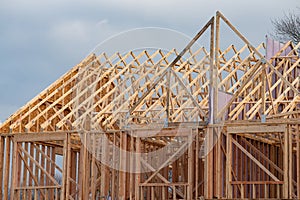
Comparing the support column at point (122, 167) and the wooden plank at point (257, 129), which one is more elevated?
the wooden plank at point (257, 129)

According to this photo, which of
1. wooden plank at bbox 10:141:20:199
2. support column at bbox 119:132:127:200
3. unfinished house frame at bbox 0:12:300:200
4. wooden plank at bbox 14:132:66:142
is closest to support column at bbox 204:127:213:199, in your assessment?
unfinished house frame at bbox 0:12:300:200

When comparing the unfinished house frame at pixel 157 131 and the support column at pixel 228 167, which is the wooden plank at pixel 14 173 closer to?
the unfinished house frame at pixel 157 131

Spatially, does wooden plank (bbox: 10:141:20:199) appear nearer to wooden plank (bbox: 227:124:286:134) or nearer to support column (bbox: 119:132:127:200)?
support column (bbox: 119:132:127:200)

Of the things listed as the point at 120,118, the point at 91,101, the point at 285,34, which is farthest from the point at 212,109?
the point at 285,34

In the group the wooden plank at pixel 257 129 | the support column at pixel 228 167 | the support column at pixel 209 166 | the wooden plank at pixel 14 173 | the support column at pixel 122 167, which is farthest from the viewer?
the wooden plank at pixel 14 173

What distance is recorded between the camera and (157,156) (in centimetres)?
2766

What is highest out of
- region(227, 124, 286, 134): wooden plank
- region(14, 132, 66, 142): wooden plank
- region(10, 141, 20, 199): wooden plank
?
region(227, 124, 286, 134): wooden plank

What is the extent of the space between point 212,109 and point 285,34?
76.2ft

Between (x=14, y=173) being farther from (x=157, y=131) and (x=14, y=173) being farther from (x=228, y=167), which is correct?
(x=228, y=167)

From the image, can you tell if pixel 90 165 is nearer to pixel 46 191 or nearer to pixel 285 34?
pixel 46 191

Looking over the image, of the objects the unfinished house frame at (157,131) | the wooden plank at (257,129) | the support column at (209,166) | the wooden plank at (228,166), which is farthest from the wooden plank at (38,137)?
the wooden plank at (257,129)

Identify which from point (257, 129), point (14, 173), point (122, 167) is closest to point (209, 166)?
point (257, 129)

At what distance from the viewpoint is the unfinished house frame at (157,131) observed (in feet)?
75.3

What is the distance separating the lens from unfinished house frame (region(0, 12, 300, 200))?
2294cm
